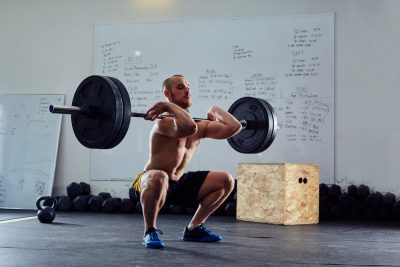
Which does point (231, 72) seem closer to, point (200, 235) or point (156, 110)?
point (200, 235)

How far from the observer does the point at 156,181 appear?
2777 millimetres

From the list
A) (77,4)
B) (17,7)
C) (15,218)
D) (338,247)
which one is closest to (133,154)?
(15,218)

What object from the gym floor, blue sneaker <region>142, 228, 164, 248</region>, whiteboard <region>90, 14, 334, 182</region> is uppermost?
whiteboard <region>90, 14, 334, 182</region>

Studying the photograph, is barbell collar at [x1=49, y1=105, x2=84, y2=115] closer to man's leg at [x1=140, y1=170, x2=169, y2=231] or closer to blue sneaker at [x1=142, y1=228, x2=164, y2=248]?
man's leg at [x1=140, y1=170, x2=169, y2=231]

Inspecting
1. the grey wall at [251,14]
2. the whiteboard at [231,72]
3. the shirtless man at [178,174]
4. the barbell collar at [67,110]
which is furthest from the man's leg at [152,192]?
the grey wall at [251,14]

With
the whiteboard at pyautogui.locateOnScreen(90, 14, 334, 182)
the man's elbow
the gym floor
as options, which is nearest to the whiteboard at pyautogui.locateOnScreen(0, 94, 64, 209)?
the whiteboard at pyautogui.locateOnScreen(90, 14, 334, 182)

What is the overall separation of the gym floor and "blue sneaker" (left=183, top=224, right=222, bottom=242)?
88mm

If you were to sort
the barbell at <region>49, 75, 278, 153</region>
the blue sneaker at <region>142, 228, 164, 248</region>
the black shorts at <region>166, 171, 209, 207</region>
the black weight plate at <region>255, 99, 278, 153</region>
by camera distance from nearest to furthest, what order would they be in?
the barbell at <region>49, 75, 278, 153</region> < the blue sneaker at <region>142, 228, 164, 248</region> < the black shorts at <region>166, 171, 209, 207</region> < the black weight plate at <region>255, 99, 278, 153</region>

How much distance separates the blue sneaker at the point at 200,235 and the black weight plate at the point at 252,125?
559 mm

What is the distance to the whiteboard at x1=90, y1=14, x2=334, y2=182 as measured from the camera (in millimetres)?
5035

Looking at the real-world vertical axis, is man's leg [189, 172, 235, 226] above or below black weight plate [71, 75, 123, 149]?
below

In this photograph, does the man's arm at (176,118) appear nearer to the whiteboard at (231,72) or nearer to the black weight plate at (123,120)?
the black weight plate at (123,120)

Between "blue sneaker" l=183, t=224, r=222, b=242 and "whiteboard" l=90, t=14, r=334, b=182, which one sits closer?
"blue sneaker" l=183, t=224, r=222, b=242

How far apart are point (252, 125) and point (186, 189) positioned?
0.61 meters
